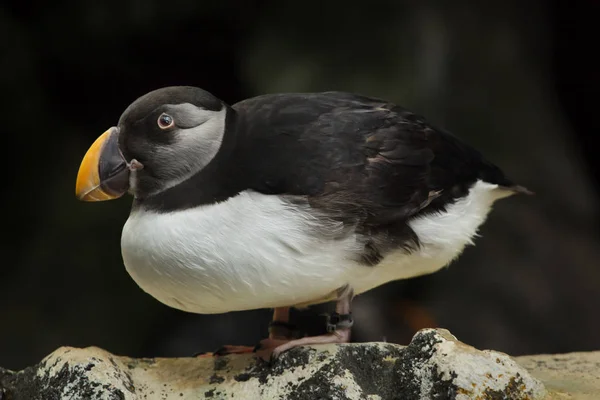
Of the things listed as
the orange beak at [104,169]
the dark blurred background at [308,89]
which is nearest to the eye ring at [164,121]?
the orange beak at [104,169]

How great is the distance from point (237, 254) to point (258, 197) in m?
0.18

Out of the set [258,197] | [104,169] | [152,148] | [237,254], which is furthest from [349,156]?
[104,169]

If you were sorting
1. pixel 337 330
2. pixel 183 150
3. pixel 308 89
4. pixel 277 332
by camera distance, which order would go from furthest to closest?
pixel 308 89 < pixel 277 332 < pixel 337 330 < pixel 183 150

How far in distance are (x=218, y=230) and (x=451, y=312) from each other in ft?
8.78

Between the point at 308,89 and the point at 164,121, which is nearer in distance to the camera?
the point at 164,121

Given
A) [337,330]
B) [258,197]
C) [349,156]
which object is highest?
[349,156]

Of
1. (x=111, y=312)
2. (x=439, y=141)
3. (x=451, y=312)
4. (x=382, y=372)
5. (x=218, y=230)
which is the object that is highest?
(x=439, y=141)

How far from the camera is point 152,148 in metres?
2.56

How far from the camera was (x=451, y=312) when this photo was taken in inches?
191

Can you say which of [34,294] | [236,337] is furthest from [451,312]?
[34,294]

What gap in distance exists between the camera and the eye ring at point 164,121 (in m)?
2.55

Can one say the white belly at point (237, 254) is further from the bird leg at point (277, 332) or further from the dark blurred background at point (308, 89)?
the dark blurred background at point (308, 89)

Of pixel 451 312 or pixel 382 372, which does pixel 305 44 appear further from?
pixel 382 372

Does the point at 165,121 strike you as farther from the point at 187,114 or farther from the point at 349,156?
the point at 349,156
